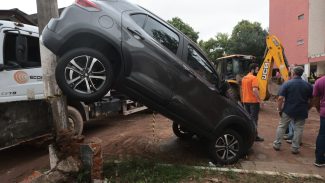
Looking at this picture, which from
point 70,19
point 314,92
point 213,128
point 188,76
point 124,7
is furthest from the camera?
point 314,92

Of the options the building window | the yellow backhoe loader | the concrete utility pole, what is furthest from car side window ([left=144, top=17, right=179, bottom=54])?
the building window

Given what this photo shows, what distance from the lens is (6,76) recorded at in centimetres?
586

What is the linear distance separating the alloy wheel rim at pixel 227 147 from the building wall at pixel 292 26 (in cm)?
2239

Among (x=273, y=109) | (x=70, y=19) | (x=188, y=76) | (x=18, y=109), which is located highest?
(x=70, y=19)

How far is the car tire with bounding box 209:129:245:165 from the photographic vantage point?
17.7 feet

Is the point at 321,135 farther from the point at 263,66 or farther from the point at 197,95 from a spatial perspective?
A: the point at 263,66

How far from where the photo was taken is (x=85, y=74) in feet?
13.7

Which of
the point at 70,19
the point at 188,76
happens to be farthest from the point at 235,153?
the point at 70,19

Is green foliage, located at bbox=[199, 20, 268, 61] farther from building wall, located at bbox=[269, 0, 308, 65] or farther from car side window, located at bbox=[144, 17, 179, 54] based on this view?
car side window, located at bbox=[144, 17, 179, 54]

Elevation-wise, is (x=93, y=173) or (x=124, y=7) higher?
(x=124, y=7)

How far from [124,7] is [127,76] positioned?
107 centimetres

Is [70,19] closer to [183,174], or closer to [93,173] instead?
[93,173]

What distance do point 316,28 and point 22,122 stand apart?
24.7 metres

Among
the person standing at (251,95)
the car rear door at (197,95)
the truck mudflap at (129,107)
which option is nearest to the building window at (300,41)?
the truck mudflap at (129,107)
